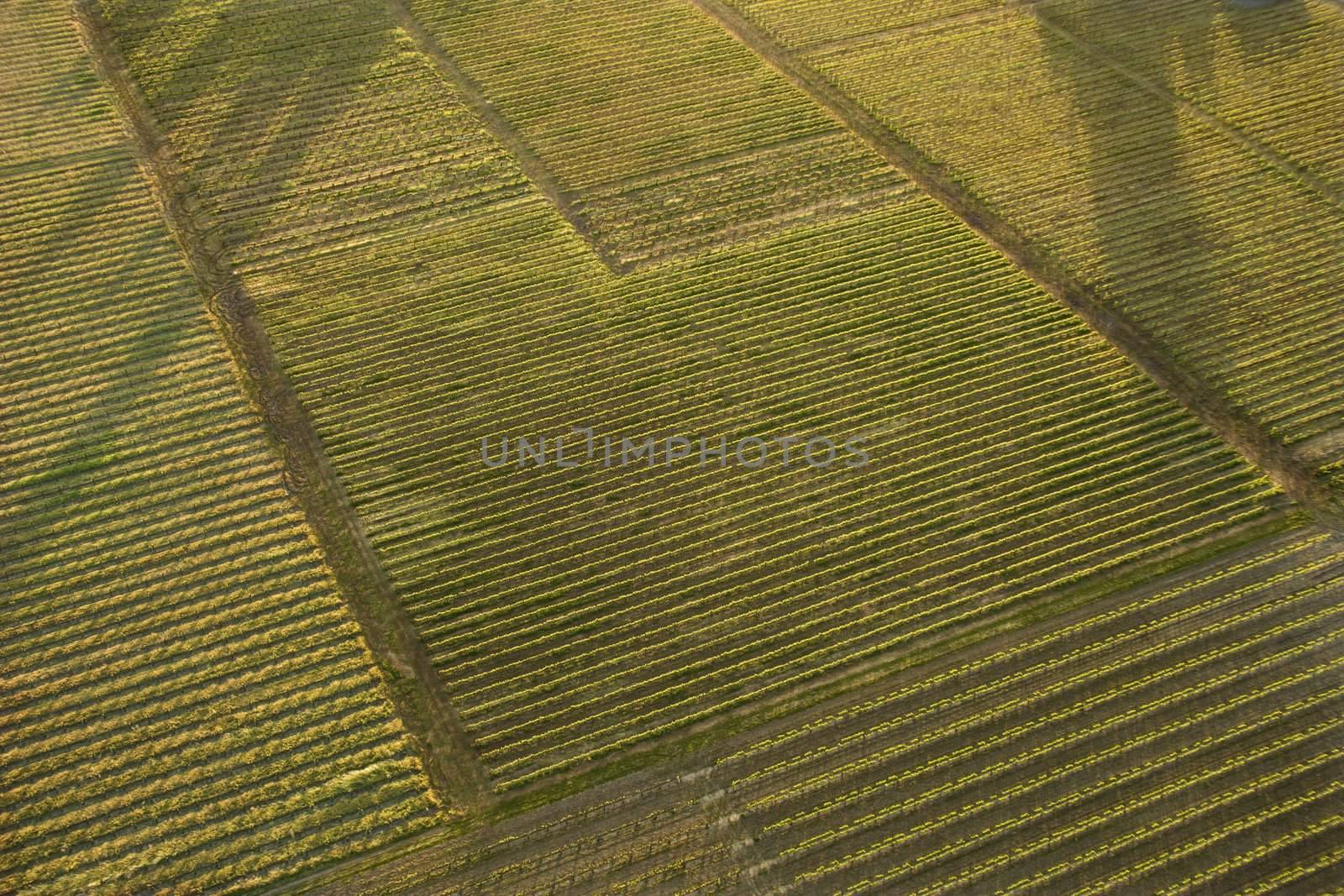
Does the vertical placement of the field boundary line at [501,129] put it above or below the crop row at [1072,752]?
above

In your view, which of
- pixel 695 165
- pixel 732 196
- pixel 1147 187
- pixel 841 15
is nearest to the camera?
pixel 732 196

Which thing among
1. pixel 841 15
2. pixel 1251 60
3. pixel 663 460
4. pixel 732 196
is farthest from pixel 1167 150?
pixel 663 460

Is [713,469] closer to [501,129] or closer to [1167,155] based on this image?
[501,129]

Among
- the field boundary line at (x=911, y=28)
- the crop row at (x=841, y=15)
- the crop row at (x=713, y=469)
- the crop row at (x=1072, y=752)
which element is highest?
the crop row at (x=841, y=15)

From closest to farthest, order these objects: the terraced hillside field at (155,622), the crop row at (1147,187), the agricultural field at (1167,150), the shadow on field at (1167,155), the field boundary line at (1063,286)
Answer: the terraced hillside field at (155,622), the field boundary line at (1063,286), the crop row at (1147,187), the agricultural field at (1167,150), the shadow on field at (1167,155)

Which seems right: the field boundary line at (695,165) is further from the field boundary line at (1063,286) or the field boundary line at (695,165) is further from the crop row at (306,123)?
the crop row at (306,123)

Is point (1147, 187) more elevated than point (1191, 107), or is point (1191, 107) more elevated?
point (1191, 107)

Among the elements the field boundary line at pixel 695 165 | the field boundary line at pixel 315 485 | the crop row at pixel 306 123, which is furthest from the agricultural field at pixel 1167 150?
the field boundary line at pixel 315 485

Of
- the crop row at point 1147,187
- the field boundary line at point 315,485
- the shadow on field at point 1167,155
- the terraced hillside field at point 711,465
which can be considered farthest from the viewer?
the shadow on field at point 1167,155
